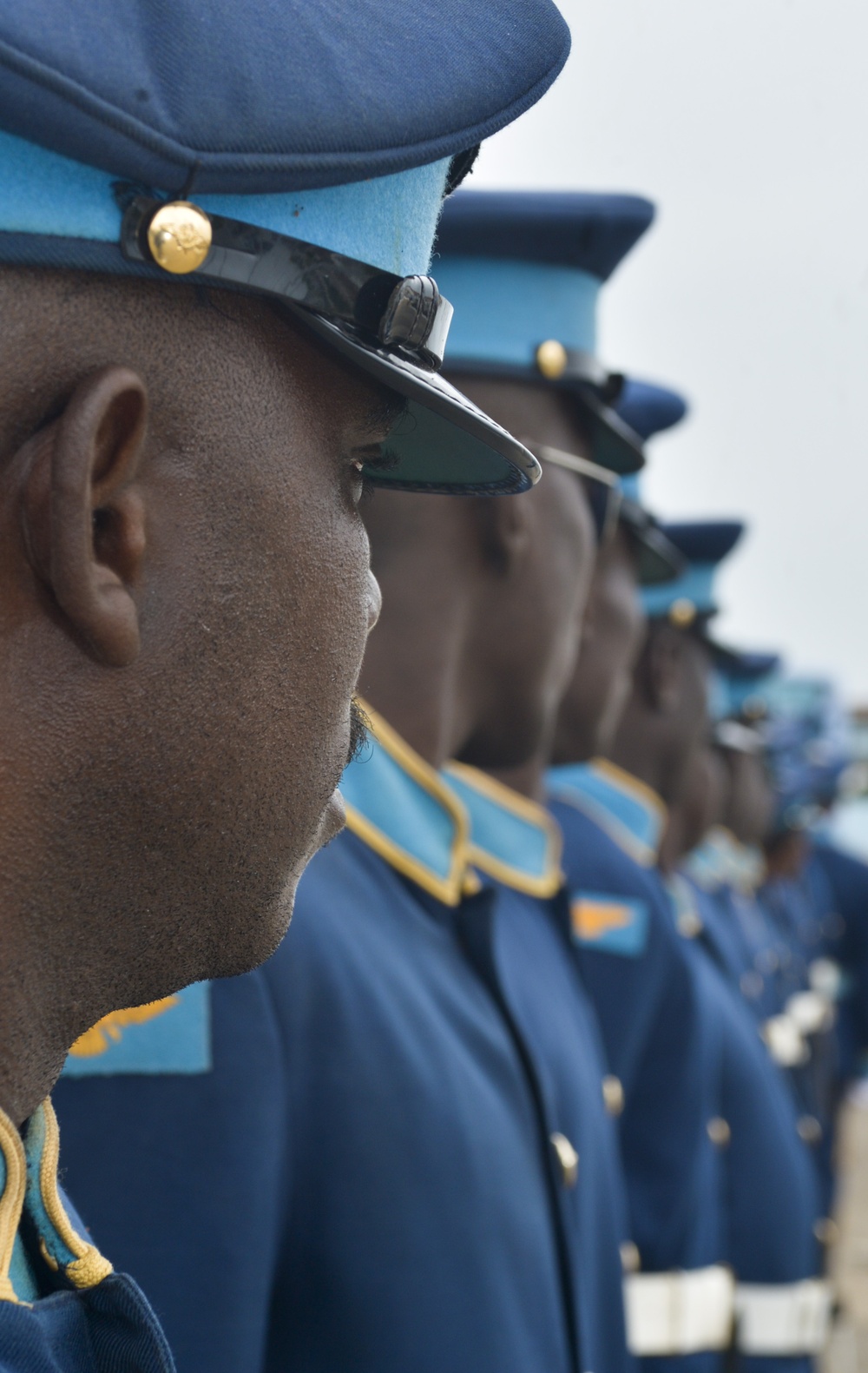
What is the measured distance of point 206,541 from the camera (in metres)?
1.15

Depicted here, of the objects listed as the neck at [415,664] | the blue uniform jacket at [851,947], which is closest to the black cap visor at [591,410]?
the neck at [415,664]

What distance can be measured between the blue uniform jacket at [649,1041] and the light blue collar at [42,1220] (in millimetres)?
3399

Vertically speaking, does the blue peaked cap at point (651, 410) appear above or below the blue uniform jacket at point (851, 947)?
above

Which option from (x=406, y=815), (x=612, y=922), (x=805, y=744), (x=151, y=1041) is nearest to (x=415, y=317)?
(x=151, y=1041)

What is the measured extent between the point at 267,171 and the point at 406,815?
1.31 meters

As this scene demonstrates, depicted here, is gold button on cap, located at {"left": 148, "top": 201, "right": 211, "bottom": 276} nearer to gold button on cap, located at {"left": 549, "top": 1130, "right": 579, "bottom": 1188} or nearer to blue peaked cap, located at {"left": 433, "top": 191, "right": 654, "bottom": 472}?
gold button on cap, located at {"left": 549, "top": 1130, "right": 579, "bottom": 1188}

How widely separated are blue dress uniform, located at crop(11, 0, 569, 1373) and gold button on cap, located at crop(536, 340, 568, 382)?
1.26 m

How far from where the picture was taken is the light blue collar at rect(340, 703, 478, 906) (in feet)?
7.50

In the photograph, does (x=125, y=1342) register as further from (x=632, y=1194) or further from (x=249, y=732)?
(x=632, y=1194)

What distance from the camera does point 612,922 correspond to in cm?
477

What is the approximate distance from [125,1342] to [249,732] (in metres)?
0.43

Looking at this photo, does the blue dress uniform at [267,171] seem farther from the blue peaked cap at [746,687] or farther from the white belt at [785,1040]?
the blue peaked cap at [746,687]

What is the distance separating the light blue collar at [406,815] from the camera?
2.29 metres

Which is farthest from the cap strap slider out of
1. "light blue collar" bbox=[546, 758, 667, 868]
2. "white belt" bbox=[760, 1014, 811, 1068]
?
"white belt" bbox=[760, 1014, 811, 1068]
